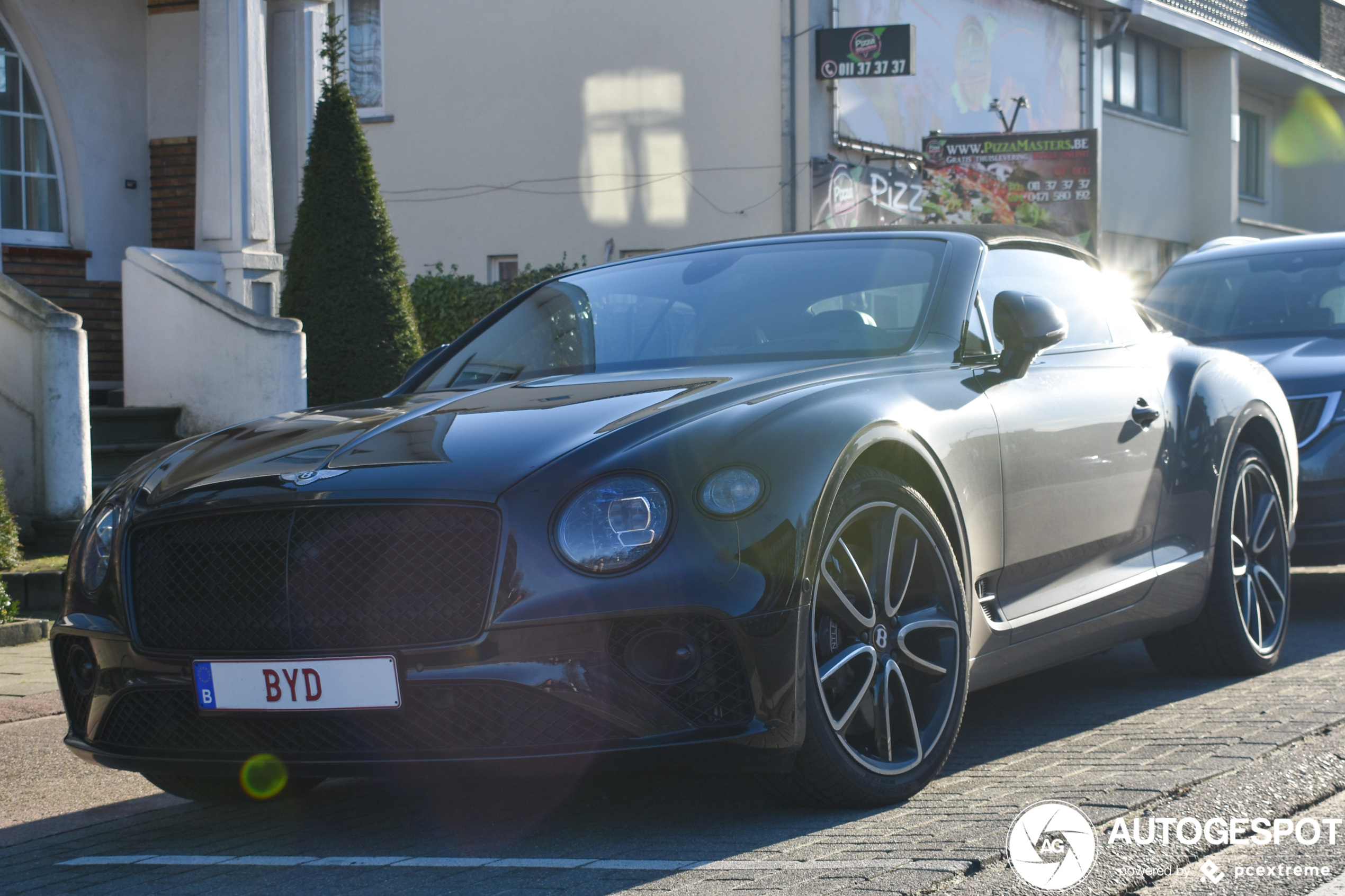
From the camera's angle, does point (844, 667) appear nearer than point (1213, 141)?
Yes

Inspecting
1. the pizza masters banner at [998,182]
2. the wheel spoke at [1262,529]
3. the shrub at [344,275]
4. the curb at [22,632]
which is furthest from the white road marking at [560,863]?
the pizza masters banner at [998,182]

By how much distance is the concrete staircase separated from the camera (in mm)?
11242

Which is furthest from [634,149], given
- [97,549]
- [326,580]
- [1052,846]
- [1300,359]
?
[1052,846]

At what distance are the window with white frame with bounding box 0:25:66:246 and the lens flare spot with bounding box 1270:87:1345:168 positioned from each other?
30.6 m

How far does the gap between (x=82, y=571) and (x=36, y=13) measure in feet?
35.6

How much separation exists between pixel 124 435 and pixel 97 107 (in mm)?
3771

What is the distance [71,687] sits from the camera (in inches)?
163

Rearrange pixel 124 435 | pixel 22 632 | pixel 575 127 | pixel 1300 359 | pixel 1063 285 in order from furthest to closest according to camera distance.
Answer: pixel 575 127 → pixel 124 435 → pixel 1300 359 → pixel 22 632 → pixel 1063 285

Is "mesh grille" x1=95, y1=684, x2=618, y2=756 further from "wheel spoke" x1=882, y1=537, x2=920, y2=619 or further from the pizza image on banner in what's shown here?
the pizza image on banner

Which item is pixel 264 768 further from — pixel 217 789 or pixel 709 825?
pixel 709 825

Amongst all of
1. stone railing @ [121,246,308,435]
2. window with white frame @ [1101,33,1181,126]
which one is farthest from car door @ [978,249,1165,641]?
window with white frame @ [1101,33,1181,126]

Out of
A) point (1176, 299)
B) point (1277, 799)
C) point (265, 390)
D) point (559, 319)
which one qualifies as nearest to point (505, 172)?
point (265, 390)

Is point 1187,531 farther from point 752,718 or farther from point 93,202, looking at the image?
point 93,202

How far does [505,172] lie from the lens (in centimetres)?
2291
